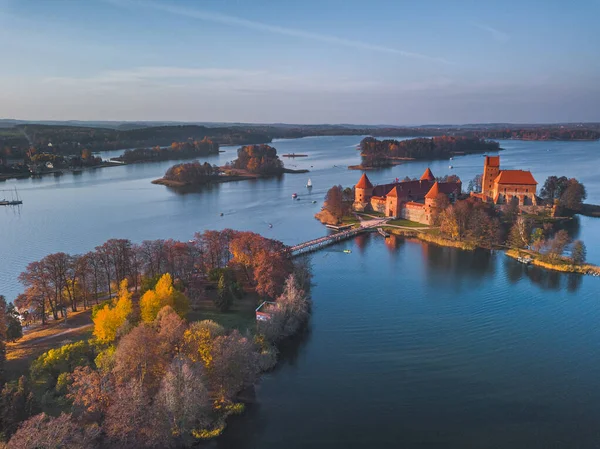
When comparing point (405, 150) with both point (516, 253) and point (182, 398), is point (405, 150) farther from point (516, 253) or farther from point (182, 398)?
point (182, 398)

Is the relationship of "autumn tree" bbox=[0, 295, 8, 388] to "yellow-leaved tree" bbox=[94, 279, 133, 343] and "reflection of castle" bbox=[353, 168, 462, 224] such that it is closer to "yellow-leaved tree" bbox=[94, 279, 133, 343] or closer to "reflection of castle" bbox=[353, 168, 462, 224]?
"yellow-leaved tree" bbox=[94, 279, 133, 343]

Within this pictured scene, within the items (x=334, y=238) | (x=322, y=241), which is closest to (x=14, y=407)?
(x=322, y=241)

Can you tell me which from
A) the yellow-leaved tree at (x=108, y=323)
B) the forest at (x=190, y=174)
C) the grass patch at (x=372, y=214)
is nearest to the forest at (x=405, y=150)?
the forest at (x=190, y=174)

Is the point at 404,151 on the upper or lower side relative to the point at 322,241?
upper

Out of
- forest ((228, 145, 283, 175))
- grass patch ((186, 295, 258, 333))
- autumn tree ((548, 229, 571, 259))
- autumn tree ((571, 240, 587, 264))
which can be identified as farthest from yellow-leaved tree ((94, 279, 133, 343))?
forest ((228, 145, 283, 175))

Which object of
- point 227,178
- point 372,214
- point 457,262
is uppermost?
point 227,178

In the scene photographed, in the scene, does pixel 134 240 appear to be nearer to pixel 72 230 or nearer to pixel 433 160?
pixel 72 230
